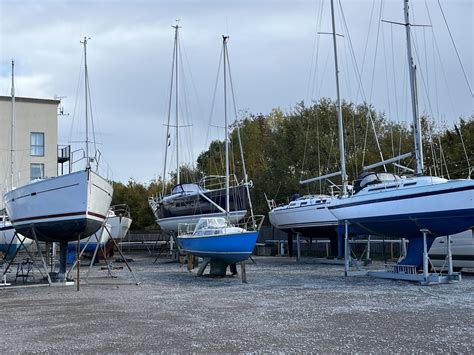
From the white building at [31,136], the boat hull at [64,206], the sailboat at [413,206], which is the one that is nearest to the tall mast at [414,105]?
the sailboat at [413,206]

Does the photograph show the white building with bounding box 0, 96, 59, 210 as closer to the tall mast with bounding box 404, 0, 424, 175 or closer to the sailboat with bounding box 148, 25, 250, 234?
the sailboat with bounding box 148, 25, 250, 234

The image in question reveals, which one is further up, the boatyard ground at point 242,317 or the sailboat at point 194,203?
the sailboat at point 194,203

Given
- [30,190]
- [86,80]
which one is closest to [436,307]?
[30,190]

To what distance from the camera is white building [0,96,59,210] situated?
4641 cm

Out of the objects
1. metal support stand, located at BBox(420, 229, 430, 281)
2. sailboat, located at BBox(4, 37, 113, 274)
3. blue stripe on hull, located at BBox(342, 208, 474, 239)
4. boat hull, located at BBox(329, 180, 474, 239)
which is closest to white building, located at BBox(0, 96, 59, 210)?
sailboat, located at BBox(4, 37, 113, 274)

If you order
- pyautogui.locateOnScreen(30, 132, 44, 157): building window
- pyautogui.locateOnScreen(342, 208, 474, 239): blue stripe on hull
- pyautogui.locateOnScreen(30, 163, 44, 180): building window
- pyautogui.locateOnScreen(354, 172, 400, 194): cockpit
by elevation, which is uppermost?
pyautogui.locateOnScreen(30, 132, 44, 157): building window

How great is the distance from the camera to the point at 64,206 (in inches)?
735

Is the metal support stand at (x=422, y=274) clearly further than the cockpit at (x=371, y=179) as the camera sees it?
No

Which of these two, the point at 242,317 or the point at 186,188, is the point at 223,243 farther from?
the point at 186,188

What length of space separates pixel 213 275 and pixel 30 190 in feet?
22.4

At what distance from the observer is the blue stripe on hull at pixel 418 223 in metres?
16.8

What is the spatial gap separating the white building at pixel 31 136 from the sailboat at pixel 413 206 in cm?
3203

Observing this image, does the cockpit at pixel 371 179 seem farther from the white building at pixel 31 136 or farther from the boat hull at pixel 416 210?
the white building at pixel 31 136

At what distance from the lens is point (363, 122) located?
41.4 m
